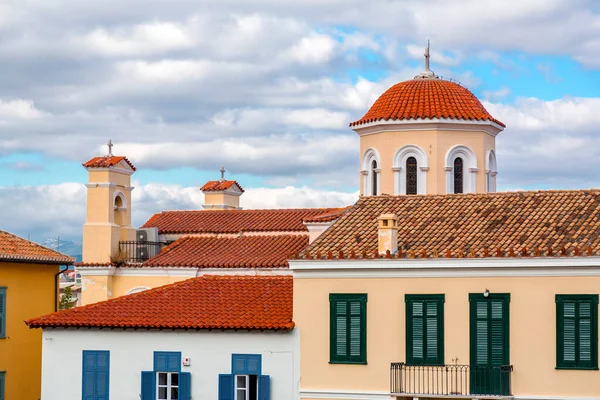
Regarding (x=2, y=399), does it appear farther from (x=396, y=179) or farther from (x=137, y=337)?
(x=396, y=179)

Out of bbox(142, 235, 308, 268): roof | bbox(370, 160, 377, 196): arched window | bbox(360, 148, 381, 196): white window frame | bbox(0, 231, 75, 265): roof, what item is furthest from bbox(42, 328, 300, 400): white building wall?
bbox(370, 160, 377, 196): arched window

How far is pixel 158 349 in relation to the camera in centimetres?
3491

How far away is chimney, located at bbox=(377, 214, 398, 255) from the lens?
32750 millimetres

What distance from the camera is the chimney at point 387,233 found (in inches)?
1289

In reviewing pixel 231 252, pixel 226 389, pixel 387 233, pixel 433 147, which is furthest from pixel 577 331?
pixel 231 252

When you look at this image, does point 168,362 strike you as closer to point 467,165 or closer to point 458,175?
point 458,175

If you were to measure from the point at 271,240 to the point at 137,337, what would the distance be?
9698 millimetres

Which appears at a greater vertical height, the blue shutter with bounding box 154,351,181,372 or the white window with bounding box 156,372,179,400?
the blue shutter with bounding box 154,351,181,372

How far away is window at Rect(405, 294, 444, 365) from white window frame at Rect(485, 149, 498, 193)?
13.6 m

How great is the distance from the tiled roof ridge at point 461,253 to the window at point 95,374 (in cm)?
674

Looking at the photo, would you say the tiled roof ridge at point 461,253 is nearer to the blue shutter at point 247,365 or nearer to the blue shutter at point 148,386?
the blue shutter at point 247,365

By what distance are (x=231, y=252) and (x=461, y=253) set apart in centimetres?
1324

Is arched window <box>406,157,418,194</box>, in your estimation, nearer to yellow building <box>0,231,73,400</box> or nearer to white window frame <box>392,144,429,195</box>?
white window frame <box>392,144,429,195</box>

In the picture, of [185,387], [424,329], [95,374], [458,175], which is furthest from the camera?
[458,175]
